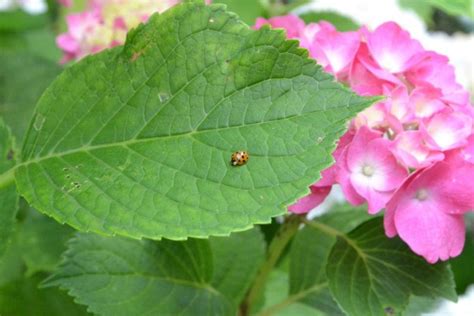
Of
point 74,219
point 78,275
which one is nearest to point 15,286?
point 78,275

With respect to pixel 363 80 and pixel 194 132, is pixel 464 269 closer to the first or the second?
pixel 363 80

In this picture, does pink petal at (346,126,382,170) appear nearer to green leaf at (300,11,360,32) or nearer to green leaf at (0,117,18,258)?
green leaf at (0,117,18,258)

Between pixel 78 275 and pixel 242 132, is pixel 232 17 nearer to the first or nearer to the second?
pixel 242 132

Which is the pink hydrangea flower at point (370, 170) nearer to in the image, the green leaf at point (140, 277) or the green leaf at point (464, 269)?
the green leaf at point (140, 277)

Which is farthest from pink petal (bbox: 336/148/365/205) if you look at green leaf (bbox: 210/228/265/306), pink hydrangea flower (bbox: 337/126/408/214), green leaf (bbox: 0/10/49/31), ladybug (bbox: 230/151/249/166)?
green leaf (bbox: 0/10/49/31)

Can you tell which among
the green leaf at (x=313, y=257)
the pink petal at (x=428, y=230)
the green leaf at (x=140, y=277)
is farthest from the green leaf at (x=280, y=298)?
the pink petal at (x=428, y=230)
